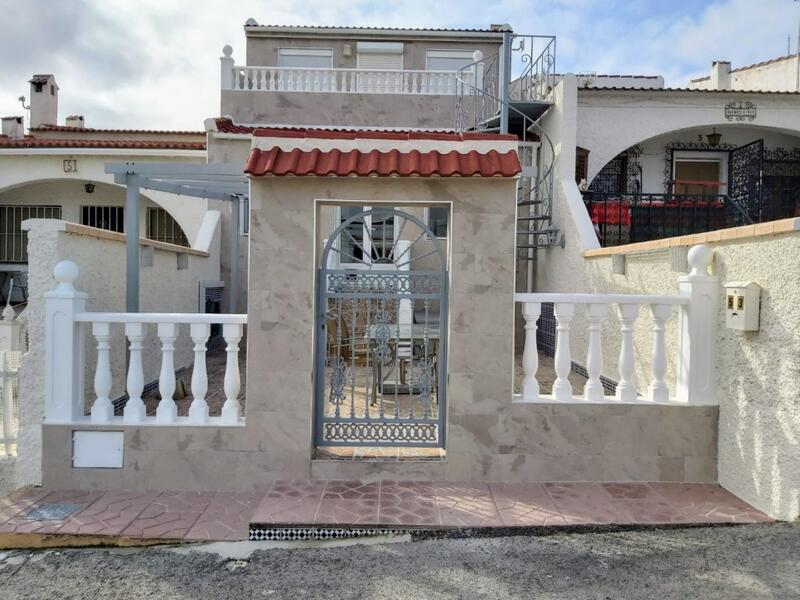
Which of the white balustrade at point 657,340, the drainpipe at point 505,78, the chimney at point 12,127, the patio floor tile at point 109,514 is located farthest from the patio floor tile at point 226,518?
the chimney at point 12,127

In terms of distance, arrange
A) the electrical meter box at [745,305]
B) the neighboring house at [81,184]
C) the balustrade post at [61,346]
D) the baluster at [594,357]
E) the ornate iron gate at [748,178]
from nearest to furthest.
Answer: the electrical meter box at [745,305] < the balustrade post at [61,346] < the baluster at [594,357] < the ornate iron gate at [748,178] < the neighboring house at [81,184]

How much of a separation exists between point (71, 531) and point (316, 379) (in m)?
1.95

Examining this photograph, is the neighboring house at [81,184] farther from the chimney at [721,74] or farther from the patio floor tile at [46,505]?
the chimney at [721,74]

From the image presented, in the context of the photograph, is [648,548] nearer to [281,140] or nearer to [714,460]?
[714,460]

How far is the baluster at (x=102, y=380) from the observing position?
424cm

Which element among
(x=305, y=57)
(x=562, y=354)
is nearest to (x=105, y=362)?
(x=562, y=354)

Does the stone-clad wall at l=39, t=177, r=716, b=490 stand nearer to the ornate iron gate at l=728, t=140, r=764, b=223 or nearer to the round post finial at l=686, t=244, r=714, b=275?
the round post finial at l=686, t=244, r=714, b=275

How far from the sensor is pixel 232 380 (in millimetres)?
4336

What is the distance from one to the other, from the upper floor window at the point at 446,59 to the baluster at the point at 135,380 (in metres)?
13.8

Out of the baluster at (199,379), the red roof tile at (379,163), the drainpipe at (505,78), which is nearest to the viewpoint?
the red roof tile at (379,163)

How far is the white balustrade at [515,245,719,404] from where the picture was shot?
169 inches

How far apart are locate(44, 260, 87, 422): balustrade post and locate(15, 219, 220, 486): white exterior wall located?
0.11 metres

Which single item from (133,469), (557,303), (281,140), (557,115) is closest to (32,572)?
(133,469)

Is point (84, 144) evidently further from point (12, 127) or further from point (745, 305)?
point (745, 305)
